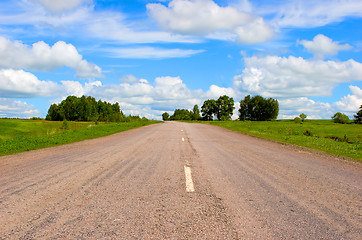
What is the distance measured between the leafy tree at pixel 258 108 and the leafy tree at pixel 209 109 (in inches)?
505

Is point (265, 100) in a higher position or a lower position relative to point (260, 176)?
higher

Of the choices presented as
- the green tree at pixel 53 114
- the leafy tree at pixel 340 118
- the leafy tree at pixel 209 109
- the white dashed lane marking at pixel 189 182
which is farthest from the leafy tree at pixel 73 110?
the white dashed lane marking at pixel 189 182

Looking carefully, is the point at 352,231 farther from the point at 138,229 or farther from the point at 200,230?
the point at 138,229

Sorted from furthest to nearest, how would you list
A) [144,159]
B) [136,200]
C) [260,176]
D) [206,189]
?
[144,159] → [260,176] → [206,189] → [136,200]

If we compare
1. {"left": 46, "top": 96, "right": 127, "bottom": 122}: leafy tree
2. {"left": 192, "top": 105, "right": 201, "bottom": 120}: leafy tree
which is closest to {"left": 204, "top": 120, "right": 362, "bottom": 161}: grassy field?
{"left": 46, "top": 96, "right": 127, "bottom": 122}: leafy tree

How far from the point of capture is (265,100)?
109000 millimetres

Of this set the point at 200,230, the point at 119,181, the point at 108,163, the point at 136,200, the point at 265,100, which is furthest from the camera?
the point at 265,100

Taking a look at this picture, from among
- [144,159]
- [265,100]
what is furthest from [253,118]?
[144,159]

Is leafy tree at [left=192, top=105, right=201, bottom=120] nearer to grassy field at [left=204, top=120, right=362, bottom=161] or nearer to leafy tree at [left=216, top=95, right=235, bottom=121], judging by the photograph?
leafy tree at [left=216, top=95, right=235, bottom=121]

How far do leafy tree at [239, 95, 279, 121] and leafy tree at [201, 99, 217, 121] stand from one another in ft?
42.1

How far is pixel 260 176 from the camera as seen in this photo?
630 centimetres

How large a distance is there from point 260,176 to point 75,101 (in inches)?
4570

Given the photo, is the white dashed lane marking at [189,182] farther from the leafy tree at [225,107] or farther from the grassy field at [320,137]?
the leafy tree at [225,107]

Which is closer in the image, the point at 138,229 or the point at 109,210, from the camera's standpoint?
the point at 138,229
